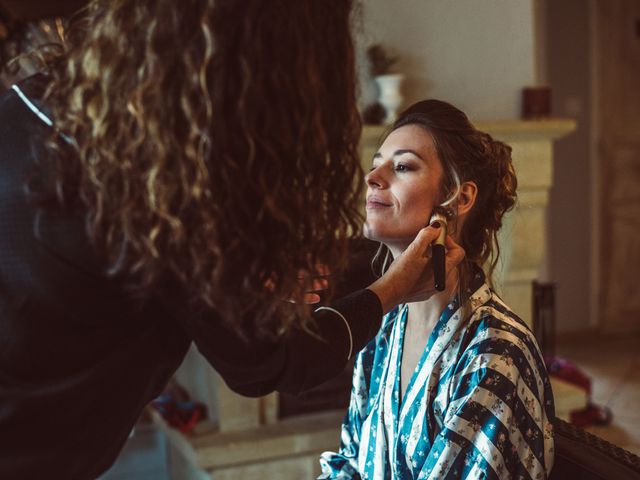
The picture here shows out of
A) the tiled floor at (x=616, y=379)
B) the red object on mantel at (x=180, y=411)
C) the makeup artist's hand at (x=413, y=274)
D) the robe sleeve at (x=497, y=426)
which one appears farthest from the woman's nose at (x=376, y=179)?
the tiled floor at (x=616, y=379)

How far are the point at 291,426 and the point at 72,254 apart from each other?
2.03 metres

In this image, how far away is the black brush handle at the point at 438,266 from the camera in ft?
3.86

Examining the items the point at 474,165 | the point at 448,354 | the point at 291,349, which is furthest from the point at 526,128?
the point at 291,349

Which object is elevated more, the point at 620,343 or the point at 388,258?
the point at 388,258

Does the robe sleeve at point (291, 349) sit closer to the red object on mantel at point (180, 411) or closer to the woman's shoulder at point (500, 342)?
the woman's shoulder at point (500, 342)

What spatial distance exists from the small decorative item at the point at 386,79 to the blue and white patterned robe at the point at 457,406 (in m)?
1.34

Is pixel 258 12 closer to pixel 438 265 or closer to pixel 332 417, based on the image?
pixel 438 265

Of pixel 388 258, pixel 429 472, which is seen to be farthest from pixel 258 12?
pixel 388 258

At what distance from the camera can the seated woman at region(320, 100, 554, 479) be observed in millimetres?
1205

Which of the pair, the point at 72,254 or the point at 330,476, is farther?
the point at 330,476

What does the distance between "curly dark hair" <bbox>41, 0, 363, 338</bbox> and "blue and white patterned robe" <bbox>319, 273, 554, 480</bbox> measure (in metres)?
0.49

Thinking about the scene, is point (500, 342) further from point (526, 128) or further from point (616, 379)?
point (616, 379)

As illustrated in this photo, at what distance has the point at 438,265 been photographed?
47.4 inches

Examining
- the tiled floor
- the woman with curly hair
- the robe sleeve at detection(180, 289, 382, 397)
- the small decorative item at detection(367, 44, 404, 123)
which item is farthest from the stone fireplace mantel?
the woman with curly hair
